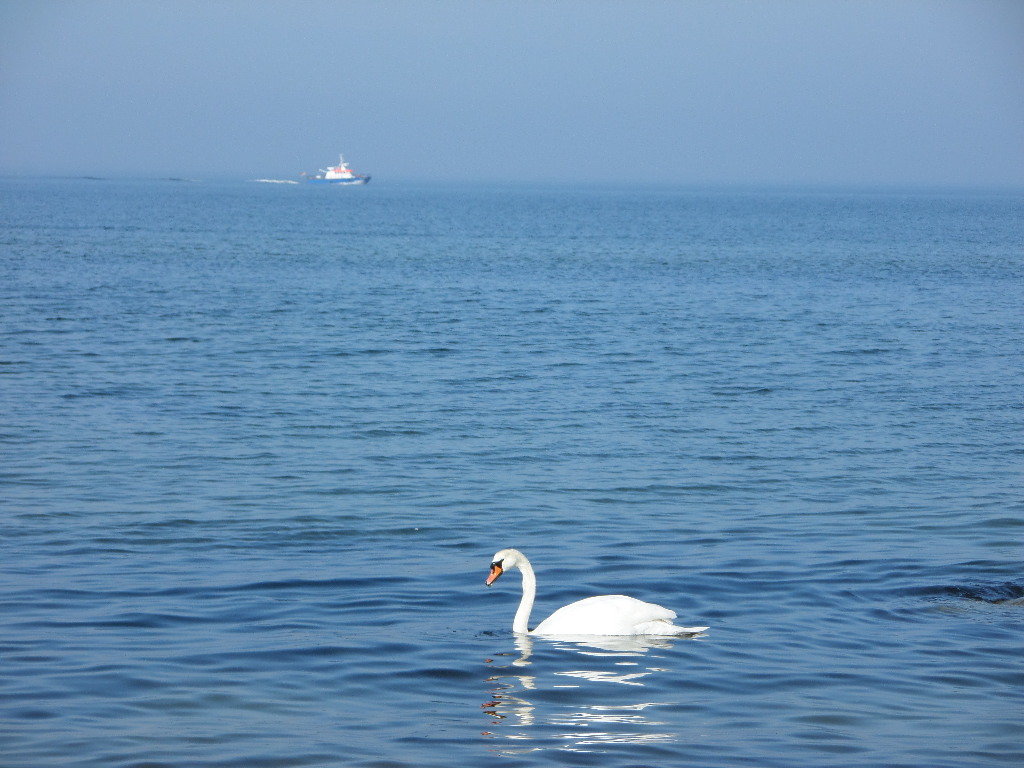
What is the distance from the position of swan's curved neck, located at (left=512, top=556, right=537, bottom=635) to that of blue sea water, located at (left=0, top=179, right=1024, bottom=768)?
6.8 inches

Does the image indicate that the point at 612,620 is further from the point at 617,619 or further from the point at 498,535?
the point at 498,535

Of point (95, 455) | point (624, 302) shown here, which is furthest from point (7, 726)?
point (624, 302)

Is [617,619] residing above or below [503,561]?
below

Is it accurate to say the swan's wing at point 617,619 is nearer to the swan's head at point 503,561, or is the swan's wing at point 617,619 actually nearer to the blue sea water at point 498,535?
the blue sea water at point 498,535

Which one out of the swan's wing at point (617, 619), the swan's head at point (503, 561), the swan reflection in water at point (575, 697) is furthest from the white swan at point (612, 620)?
the swan's head at point (503, 561)

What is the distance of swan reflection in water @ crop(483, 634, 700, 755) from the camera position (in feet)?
28.7

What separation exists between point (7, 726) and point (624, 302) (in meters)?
39.6

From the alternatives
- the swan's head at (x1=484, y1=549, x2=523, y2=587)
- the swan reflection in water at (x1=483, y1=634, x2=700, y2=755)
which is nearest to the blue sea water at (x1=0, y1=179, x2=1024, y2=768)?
the swan reflection in water at (x1=483, y1=634, x2=700, y2=755)

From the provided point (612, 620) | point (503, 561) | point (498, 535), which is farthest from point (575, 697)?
point (498, 535)

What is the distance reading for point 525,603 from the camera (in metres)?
11.4

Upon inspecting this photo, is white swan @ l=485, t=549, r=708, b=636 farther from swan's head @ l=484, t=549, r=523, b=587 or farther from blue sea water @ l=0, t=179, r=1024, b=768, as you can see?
swan's head @ l=484, t=549, r=523, b=587

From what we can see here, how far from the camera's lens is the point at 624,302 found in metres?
47.2

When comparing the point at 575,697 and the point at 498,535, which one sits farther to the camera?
the point at 498,535

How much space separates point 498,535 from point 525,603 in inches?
144
